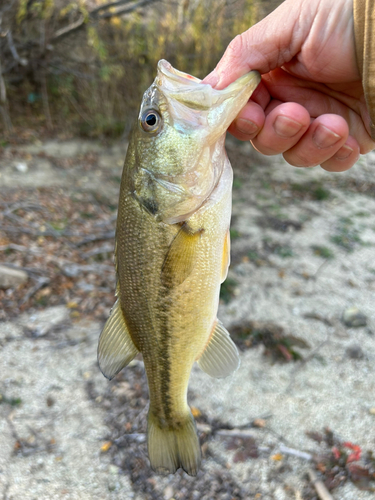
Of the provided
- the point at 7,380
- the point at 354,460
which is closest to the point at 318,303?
the point at 354,460

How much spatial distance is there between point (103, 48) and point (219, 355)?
7129 mm

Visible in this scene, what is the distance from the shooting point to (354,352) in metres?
3.61

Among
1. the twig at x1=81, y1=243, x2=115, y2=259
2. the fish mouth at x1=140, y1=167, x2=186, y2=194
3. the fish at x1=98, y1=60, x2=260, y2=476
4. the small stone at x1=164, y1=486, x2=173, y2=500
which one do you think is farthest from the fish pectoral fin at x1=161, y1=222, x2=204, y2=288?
the twig at x1=81, y1=243, x2=115, y2=259

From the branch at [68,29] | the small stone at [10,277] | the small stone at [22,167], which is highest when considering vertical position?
the branch at [68,29]

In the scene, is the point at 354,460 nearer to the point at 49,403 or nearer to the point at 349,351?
the point at 349,351

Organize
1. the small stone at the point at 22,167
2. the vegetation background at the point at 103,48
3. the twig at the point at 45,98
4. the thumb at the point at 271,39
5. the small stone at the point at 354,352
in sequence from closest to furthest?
the thumb at the point at 271,39 → the small stone at the point at 354,352 → the small stone at the point at 22,167 → the vegetation background at the point at 103,48 → the twig at the point at 45,98

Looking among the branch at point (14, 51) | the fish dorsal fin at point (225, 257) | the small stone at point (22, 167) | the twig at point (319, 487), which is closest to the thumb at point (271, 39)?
the fish dorsal fin at point (225, 257)

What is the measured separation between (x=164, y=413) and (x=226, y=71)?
1589 mm

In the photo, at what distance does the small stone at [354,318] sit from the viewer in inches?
156

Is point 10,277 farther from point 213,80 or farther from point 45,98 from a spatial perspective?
point 45,98

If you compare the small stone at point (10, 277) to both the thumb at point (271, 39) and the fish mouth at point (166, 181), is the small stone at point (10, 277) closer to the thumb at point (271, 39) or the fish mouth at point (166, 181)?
the fish mouth at point (166, 181)

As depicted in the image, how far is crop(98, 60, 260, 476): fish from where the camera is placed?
4.82 feet

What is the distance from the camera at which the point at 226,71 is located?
166cm

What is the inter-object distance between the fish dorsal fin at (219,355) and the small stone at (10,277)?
2.87 meters
